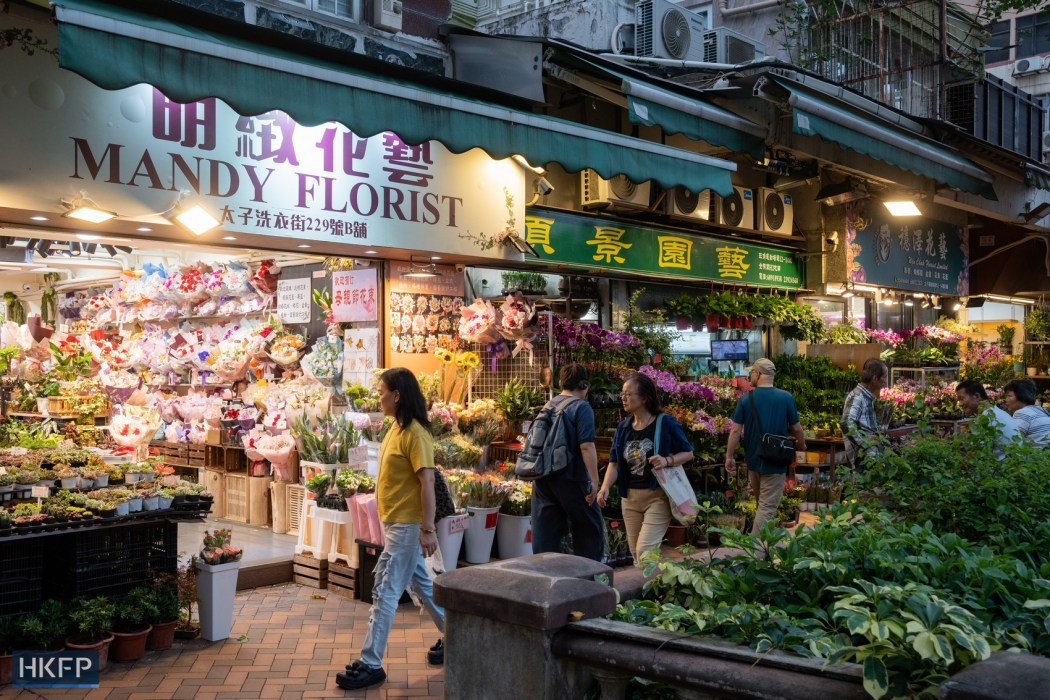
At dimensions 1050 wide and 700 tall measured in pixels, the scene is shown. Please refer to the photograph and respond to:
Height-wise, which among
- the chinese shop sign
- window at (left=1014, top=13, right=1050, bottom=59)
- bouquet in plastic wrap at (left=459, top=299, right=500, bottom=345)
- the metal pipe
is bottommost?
bouquet in plastic wrap at (left=459, top=299, right=500, bottom=345)

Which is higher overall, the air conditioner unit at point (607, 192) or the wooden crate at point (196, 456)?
the air conditioner unit at point (607, 192)

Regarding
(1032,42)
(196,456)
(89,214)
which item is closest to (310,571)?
(196,456)

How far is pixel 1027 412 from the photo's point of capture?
7945mm

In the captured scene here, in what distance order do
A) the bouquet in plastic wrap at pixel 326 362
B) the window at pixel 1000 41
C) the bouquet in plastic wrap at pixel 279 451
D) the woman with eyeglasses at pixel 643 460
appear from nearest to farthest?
the woman with eyeglasses at pixel 643 460 → the bouquet in plastic wrap at pixel 279 451 → the bouquet in plastic wrap at pixel 326 362 → the window at pixel 1000 41

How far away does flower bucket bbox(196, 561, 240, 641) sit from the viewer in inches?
248

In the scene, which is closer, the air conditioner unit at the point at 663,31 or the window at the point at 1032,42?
the air conditioner unit at the point at 663,31

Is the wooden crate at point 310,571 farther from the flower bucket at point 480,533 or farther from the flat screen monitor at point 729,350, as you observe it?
the flat screen monitor at point 729,350

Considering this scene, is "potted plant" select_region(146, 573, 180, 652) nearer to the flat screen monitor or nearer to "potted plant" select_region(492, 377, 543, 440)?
"potted plant" select_region(492, 377, 543, 440)

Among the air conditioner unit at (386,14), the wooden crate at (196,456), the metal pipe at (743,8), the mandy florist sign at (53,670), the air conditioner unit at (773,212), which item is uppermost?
the metal pipe at (743,8)

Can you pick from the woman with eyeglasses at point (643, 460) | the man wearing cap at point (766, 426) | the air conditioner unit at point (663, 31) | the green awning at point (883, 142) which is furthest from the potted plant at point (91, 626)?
the air conditioner unit at point (663, 31)

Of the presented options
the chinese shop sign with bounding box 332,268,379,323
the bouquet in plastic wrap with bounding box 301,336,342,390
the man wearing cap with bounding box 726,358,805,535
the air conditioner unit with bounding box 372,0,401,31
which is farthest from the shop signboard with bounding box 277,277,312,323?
the man wearing cap with bounding box 726,358,805,535

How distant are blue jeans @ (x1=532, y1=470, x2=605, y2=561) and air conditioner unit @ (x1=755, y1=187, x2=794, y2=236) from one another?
729 centimetres

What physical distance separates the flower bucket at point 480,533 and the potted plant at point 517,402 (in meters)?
1.36

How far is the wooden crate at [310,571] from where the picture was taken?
302 inches
